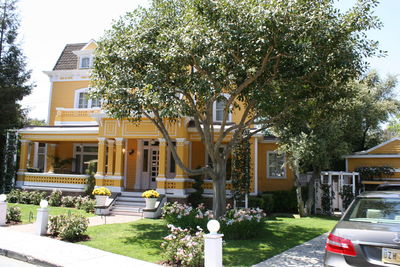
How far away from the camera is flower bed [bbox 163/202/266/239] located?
32.8 ft

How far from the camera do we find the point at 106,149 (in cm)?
1847

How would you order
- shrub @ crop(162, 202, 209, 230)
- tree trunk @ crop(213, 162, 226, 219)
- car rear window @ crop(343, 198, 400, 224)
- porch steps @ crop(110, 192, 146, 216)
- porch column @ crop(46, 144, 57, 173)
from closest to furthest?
car rear window @ crop(343, 198, 400, 224), shrub @ crop(162, 202, 209, 230), tree trunk @ crop(213, 162, 226, 219), porch steps @ crop(110, 192, 146, 216), porch column @ crop(46, 144, 57, 173)

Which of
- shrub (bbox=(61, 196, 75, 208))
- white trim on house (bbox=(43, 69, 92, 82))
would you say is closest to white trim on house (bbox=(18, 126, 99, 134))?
shrub (bbox=(61, 196, 75, 208))

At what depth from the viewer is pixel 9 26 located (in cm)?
2273

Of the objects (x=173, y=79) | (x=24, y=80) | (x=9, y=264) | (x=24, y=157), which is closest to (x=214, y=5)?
(x=173, y=79)

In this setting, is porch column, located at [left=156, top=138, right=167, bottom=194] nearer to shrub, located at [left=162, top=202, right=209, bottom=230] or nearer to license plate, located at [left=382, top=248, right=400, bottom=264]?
shrub, located at [left=162, top=202, right=209, bottom=230]

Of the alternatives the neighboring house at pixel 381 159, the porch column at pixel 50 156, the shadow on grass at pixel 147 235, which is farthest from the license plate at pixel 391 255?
the porch column at pixel 50 156

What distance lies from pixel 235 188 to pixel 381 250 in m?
10.9

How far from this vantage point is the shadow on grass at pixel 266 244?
7855 millimetres

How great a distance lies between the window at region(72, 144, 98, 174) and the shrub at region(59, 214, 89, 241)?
1227cm

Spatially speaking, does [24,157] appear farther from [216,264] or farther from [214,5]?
[216,264]

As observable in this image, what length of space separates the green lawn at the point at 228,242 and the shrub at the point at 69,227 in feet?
1.50

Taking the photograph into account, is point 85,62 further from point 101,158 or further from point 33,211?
point 33,211

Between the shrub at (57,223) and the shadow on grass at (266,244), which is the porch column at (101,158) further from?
the shadow on grass at (266,244)
